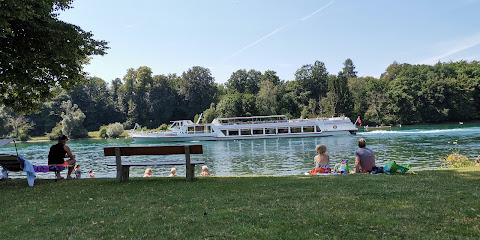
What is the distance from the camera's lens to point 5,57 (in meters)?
8.54

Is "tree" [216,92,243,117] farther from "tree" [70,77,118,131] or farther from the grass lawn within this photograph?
the grass lawn

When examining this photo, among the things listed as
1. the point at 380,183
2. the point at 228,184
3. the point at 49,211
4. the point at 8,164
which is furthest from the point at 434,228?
the point at 8,164

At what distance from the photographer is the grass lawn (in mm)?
3930

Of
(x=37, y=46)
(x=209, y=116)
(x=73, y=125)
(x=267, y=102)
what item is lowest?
(x=73, y=125)

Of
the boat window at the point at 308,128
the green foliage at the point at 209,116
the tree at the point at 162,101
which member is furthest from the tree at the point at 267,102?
the tree at the point at 162,101

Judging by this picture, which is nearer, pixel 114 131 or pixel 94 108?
pixel 114 131

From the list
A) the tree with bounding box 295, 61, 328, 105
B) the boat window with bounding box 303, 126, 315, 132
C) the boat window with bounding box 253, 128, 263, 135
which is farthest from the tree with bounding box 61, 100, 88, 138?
the tree with bounding box 295, 61, 328, 105

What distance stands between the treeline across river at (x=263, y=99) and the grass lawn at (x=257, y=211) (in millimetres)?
60547

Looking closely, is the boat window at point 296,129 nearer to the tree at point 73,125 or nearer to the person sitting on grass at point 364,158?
the person sitting on grass at point 364,158

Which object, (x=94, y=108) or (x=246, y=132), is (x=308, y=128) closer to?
(x=246, y=132)

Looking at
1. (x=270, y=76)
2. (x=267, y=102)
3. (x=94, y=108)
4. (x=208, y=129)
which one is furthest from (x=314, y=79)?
(x=94, y=108)

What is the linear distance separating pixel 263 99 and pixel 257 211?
6795 cm

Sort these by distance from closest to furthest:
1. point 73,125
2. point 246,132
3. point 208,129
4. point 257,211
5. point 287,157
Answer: point 257,211 < point 287,157 < point 208,129 < point 246,132 < point 73,125

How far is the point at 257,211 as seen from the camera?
4.84 metres
